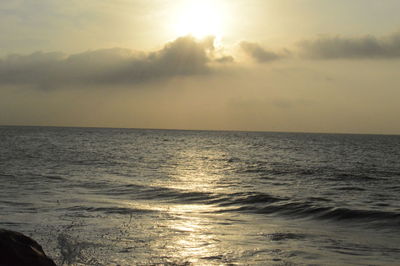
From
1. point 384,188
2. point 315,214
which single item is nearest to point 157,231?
point 315,214

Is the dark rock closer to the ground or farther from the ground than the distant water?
farther from the ground

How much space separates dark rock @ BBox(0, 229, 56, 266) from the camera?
6.20 metres

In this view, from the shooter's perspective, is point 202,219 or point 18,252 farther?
point 202,219

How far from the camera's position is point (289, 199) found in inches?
797

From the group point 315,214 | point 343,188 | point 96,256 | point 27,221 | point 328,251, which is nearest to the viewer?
point 96,256

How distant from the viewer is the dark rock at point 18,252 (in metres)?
6.20

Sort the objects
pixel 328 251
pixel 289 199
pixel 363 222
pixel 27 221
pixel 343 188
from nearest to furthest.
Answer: pixel 328 251 → pixel 27 221 → pixel 363 222 → pixel 289 199 → pixel 343 188

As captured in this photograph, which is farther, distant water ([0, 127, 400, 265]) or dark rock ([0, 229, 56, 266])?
distant water ([0, 127, 400, 265])

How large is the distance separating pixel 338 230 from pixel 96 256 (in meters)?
8.08

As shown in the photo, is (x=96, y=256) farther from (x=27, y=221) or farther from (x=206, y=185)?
Result: (x=206, y=185)

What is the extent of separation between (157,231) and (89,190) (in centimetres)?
1042

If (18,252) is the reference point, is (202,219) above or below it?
below

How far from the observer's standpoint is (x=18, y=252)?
6328 mm

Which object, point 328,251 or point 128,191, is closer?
point 328,251
